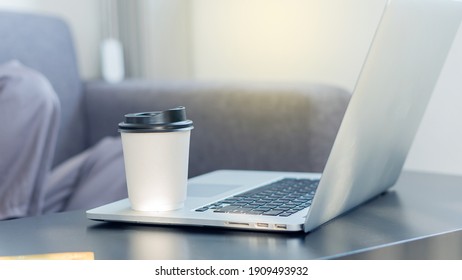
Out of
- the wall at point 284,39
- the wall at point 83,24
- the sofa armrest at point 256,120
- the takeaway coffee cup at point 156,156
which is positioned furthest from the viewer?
the wall at point 83,24

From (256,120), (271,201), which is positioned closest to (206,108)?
(256,120)

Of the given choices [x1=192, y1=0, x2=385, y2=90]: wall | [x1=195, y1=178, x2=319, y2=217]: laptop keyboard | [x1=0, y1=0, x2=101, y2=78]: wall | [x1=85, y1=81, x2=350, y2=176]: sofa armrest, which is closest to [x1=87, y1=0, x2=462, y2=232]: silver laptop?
[x1=195, y1=178, x2=319, y2=217]: laptop keyboard

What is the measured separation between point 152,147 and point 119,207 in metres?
0.09

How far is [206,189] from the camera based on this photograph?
0.87 metres

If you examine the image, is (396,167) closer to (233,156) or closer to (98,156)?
(233,156)

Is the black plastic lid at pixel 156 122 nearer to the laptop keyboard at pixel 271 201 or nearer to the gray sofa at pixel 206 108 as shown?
the laptop keyboard at pixel 271 201

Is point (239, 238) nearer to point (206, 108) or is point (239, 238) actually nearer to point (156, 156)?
point (156, 156)

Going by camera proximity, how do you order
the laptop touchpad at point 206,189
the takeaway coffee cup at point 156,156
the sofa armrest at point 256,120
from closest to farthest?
the takeaway coffee cup at point 156,156
the laptop touchpad at point 206,189
the sofa armrest at point 256,120

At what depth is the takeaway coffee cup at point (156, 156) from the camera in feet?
2.33

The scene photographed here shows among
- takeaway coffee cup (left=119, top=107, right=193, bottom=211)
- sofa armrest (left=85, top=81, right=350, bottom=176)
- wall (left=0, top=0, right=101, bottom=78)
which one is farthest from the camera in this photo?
wall (left=0, top=0, right=101, bottom=78)

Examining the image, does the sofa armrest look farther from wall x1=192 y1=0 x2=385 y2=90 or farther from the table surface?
the table surface

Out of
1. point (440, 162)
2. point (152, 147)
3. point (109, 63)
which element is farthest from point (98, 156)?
point (152, 147)

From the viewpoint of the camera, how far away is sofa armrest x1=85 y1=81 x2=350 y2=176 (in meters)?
1.39

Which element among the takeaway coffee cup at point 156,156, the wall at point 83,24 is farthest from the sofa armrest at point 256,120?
the takeaway coffee cup at point 156,156
